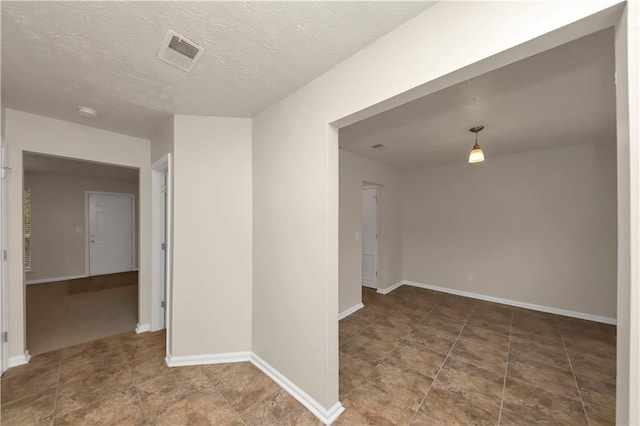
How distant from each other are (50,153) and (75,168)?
124 inches

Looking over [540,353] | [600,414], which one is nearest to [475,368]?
[600,414]

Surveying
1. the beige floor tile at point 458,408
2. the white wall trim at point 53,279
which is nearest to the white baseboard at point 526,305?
the beige floor tile at point 458,408

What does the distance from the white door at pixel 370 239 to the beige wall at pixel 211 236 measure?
9.77ft

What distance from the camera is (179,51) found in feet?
4.98

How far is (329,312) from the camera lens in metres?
1.74

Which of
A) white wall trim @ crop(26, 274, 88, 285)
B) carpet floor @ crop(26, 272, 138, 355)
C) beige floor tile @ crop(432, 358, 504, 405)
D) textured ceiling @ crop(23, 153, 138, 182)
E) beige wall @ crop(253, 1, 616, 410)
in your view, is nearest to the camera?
beige wall @ crop(253, 1, 616, 410)

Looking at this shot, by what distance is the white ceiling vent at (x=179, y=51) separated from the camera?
4.65 feet

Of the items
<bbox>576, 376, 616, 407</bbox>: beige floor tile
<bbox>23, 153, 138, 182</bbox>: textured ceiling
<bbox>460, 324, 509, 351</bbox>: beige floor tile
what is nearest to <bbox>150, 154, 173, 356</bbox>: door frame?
<bbox>23, 153, 138, 182</bbox>: textured ceiling

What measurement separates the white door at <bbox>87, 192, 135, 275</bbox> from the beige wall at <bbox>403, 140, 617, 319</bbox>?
293 inches

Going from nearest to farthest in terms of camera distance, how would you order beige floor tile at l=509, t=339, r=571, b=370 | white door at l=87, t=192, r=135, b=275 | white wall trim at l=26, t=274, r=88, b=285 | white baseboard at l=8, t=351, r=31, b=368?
white baseboard at l=8, t=351, r=31, b=368, beige floor tile at l=509, t=339, r=571, b=370, white wall trim at l=26, t=274, r=88, b=285, white door at l=87, t=192, r=135, b=275

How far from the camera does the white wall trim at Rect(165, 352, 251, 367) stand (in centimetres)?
233

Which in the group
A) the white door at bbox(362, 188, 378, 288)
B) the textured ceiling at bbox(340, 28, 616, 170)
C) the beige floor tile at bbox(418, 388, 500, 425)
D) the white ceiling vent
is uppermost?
the white ceiling vent

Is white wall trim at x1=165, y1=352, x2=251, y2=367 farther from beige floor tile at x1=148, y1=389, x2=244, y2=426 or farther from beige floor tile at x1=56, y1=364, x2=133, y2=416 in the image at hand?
beige floor tile at x1=148, y1=389, x2=244, y2=426

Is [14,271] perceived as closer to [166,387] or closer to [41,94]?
[41,94]
